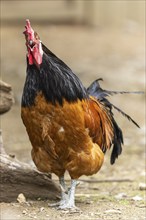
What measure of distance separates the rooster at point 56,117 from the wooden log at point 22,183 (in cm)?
33

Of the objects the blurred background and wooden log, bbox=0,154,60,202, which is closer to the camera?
wooden log, bbox=0,154,60,202

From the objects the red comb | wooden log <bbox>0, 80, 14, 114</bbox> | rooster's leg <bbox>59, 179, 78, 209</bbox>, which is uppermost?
the red comb

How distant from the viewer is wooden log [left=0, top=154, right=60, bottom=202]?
5.94 m

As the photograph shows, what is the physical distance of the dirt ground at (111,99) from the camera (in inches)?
225

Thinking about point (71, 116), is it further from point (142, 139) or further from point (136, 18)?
point (136, 18)

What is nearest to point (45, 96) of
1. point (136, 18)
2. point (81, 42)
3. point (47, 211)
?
point (47, 211)

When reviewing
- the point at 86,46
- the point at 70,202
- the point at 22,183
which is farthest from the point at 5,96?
the point at 86,46

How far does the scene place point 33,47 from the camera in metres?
5.42

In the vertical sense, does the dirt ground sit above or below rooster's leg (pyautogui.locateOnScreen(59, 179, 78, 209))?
below

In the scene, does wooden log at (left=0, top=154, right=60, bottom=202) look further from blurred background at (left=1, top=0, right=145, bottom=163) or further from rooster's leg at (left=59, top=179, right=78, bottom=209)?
blurred background at (left=1, top=0, right=145, bottom=163)

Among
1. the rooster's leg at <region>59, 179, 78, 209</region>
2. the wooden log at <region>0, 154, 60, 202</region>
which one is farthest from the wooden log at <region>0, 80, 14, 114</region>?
the rooster's leg at <region>59, 179, 78, 209</region>

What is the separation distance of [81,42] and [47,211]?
11697mm

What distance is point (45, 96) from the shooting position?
17.8 feet

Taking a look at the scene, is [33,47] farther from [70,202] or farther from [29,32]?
[70,202]
